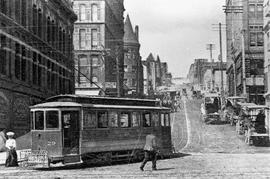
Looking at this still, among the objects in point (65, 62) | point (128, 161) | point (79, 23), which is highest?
point (79, 23)

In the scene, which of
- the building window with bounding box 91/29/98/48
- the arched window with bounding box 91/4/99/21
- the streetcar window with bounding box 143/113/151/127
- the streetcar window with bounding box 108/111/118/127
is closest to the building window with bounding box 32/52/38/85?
→ the streetcar window with bounding box 143/113/151/127

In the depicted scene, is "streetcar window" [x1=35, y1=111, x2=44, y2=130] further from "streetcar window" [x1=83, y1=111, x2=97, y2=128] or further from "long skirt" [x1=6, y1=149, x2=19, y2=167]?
"streetcar window" [x1=83, y1=111, x2=97, y2=128]

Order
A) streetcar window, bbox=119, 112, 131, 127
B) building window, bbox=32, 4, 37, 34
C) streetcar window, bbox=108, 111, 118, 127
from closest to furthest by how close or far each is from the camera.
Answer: streetcar window, bbox=108, 111, 118, 127, streetcar window, bbox=119, 112, 131, 127, building window, bbox=32, 4, 37, 34

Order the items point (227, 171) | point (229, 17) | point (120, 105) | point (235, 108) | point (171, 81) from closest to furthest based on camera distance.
→ 1. point (227, 171)
2. point (120, 105)
3. point (235, 108)
4. point (229, 17)
5. point (171, 81)

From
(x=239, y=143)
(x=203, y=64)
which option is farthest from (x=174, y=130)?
(x=203, y=64)

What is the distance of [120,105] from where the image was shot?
22.2 meters

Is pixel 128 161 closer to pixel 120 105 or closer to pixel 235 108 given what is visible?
pixel 120 105

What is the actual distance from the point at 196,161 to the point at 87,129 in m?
5.10

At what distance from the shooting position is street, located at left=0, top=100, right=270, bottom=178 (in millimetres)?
16234

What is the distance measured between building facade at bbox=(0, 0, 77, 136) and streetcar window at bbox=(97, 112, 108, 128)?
31.3 ft

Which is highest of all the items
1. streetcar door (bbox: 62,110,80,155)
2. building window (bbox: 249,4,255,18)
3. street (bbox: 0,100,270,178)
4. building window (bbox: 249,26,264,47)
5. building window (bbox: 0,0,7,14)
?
building window (bbox: 249,4,255,18)

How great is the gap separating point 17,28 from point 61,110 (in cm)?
1343

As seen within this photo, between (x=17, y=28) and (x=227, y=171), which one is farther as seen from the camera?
(x=17, y=28)

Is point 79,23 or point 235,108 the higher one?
point 79,23
